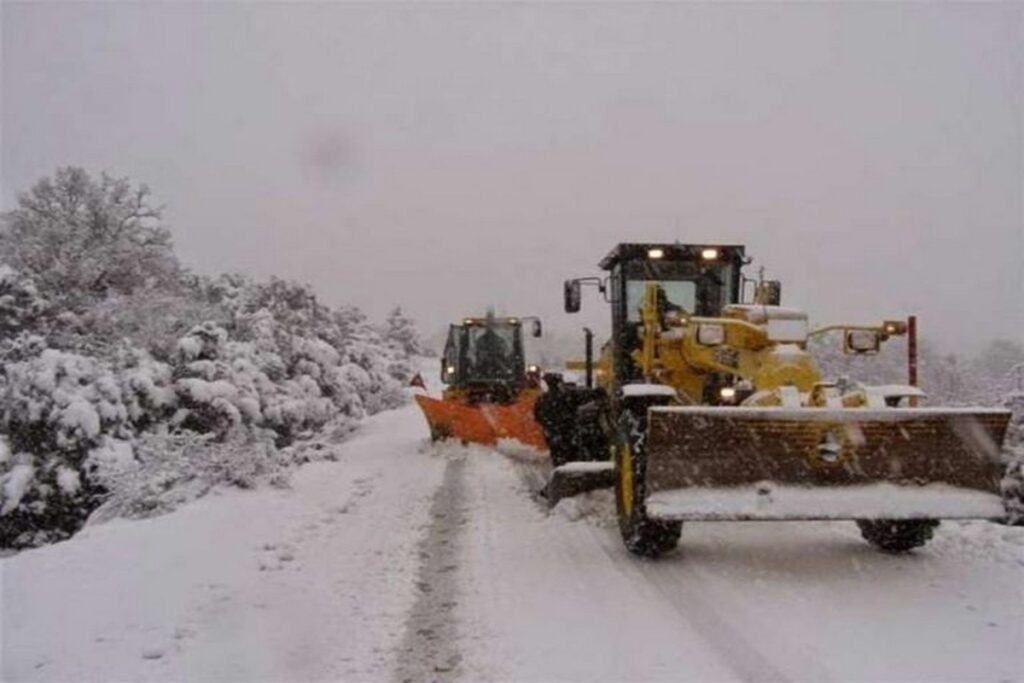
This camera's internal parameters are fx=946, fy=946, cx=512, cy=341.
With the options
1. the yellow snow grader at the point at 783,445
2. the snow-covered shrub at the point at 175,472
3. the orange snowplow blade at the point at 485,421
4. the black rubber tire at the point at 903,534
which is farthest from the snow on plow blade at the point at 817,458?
the orange snowplow blade at the point at 485,421

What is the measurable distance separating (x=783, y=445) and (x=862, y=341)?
2.56 meters

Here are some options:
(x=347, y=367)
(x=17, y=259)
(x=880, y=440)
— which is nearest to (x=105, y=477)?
(x=880, y=440)

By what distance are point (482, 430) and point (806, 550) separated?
28.9ft

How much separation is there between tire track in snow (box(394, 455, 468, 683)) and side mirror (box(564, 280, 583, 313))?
237 cm

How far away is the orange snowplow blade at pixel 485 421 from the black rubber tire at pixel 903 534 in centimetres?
689

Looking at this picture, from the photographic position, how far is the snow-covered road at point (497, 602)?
456cm

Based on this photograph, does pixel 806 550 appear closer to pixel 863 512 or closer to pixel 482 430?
pixel 863 512

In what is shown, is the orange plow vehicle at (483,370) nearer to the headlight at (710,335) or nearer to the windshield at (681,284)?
the windshield at (681,284)

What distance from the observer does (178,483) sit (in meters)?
9.66

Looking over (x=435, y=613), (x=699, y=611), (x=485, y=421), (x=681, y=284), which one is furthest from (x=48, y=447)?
(x=699, y=611)

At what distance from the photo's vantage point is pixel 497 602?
5.64 m

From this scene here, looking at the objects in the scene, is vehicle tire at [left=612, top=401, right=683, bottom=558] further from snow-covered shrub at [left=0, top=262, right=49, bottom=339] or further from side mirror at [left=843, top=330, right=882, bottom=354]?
snow-covered shrub at [left=0, top=262, right=49, bottom=339]

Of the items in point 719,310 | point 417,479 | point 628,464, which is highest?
point 719,310

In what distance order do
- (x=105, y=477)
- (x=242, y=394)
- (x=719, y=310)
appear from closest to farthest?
(x=719, y=310) → (x=105, y=477) → (x=242, y=394)
